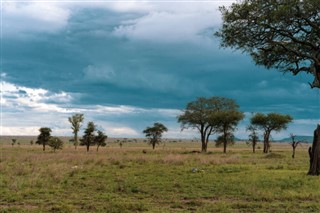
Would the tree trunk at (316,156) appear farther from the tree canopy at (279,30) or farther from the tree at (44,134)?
the tree at (44,134)

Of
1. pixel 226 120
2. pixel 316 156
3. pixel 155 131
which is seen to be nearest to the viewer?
pixel 316 156

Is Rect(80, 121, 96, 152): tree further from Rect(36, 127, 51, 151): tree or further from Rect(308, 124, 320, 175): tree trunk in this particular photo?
Rect(308, 124, 320, 175): tree trunk

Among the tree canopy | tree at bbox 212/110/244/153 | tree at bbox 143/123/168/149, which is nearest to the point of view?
the tree canopy

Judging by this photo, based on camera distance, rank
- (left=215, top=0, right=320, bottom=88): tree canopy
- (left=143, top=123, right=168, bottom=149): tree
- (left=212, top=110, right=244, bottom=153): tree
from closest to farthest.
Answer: (left=215, top=0, right=320, bottom=88): tree canopy
(left=212, top=110, right=244, bottom=153): tree
(left=143, top=123, right=168, bottom=149): tree

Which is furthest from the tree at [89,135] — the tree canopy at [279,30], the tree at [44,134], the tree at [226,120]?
the tree canopy at [279,30]

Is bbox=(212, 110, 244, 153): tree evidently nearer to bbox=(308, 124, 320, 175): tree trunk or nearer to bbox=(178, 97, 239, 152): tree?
bbox=(178, 97, 239, 152): tree

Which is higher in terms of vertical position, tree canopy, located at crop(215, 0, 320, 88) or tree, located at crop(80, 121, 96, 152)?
tree canopy, located at crop(215, 0, 320, 88)

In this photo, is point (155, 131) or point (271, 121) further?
point (155, 131)

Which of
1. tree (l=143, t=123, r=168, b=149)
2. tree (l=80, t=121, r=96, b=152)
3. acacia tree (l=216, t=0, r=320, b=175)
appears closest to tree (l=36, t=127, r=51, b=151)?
tree (l=80, t=121, r=96, b=152)

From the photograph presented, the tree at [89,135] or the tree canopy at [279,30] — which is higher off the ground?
the tree canopy at [279,30]

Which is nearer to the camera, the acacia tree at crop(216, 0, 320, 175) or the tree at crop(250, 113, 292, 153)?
the acacia tree at crop(216, 0, 320, 175)

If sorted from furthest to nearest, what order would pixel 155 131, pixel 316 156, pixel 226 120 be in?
pixel 155 131 < pixel 226 120 < pixel 316 156

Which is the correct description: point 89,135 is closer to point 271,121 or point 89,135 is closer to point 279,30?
point 271,121

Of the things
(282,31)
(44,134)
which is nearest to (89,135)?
(44,134)
